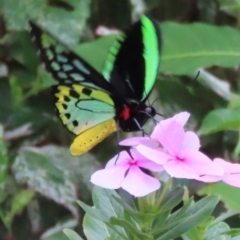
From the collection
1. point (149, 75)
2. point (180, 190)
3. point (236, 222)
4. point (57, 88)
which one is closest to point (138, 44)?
point (149, 75)

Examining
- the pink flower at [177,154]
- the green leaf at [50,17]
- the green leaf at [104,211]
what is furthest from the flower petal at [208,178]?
the green leaf at [50,17]

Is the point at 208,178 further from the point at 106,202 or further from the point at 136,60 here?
the point at 136,60

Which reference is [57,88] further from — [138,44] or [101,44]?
[101,44]

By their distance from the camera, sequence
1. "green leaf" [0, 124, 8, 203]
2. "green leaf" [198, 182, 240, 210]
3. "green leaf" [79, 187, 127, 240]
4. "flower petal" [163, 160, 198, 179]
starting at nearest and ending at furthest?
"flower petal" [163, 160, 198, 179]
"green leaf" [79, 187, 127, 240]
"green leaf" [198, 182, 240, 210]
"green leaf" [0, 124, 8, 203]

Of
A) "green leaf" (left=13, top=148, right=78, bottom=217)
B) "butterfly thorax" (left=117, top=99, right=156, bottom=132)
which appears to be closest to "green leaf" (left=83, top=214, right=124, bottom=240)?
"butterfly thorax" (left=117, top=99, right=156, bottom=132)

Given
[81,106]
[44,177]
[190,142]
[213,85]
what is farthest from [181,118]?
[213,85]

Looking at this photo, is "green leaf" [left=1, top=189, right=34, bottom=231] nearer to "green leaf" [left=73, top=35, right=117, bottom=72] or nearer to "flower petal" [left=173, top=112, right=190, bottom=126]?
"green leaf" [left=73, top=35, right=117, bottom=72]
